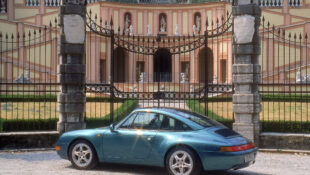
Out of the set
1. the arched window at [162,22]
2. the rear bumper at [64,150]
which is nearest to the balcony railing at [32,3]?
the arched window at [162,22]

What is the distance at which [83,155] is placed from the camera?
8.86 meters

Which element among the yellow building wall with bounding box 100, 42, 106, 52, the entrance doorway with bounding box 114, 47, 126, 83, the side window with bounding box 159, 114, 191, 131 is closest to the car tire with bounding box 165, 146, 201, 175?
the side window with bounding box 159, 114, 191, 131

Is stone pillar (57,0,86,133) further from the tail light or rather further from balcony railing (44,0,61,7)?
balcony railing (44,0,61,7)

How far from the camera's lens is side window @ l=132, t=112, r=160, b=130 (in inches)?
335

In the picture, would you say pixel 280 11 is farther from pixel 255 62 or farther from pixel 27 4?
pixel 255 62

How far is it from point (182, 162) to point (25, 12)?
35547 mm

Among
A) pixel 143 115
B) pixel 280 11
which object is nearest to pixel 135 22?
pixel 280 11

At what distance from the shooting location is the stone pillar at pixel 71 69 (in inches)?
465

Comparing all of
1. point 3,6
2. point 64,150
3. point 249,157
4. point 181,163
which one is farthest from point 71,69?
point 3,6

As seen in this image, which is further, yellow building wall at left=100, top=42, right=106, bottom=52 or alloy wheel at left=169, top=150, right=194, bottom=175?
yellow building wall at left=100, top=42, right=106, bottom=52

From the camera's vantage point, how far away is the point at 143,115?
8688 millimetres

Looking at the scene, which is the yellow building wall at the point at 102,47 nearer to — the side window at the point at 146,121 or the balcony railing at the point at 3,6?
the balcony railing at the point at 3,6

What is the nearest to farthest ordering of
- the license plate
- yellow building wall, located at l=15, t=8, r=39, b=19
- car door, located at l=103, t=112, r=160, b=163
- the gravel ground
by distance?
the license plate
car door, located at l=103, t=112, r=160, b=163
the gravel ground
yellow building wall, located at l=15, t=8, r=39, b=19

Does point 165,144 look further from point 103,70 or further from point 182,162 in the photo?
point 103,70
